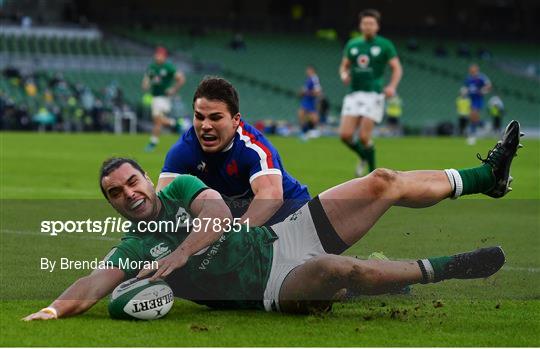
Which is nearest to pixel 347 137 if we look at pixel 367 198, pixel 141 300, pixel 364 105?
pixel 364 105

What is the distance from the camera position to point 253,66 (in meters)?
51.5

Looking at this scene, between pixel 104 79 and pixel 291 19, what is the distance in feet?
45.0

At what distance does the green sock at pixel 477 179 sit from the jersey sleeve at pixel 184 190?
1.69 metres

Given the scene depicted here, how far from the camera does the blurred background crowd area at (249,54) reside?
141ft

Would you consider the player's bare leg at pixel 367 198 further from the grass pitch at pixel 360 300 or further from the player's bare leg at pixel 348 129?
the player's bare leg at pixel 348 129

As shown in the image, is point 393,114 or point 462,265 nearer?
point 462,265

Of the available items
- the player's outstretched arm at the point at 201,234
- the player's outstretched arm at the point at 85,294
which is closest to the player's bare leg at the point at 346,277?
the player's outstretched arm at the point at 201,234

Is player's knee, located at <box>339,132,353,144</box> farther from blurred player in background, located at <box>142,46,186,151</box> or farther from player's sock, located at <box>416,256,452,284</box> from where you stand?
player's sock, located at <box>416,256,452,284</box>

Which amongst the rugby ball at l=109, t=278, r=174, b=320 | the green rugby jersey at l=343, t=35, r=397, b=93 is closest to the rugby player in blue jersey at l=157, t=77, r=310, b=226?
the rugby ball at l=109, t=278, r=174, b=320

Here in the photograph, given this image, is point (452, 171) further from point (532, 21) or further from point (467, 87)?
point (532, 21)

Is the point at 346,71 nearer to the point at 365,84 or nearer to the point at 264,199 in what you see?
the point at 365,84

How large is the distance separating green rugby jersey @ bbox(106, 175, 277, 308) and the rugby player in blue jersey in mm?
364

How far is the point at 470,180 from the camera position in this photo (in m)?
7.03

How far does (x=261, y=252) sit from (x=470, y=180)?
1.48m
